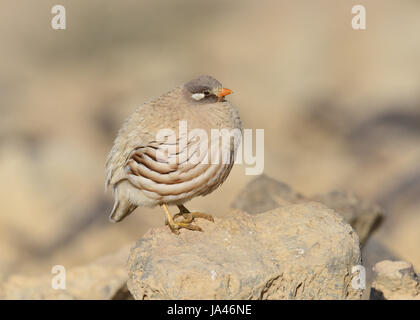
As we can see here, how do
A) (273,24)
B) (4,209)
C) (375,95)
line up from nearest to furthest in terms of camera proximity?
(4,209) < (375,95) < (273,24)

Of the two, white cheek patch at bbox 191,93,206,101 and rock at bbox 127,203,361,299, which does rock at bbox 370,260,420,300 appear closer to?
rock at bbox 127,203,361,299

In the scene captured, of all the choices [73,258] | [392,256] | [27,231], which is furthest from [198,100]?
[27,231]

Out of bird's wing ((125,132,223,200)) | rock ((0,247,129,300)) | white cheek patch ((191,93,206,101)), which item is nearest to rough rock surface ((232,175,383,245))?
rock ((0,247,129,300))

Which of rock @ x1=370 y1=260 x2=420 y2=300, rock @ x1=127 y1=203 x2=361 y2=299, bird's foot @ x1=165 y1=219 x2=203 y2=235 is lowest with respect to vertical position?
rock @ x1=370 y1=260 x2=420 y2=300

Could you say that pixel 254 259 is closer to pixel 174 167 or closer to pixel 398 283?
pixel 174 167

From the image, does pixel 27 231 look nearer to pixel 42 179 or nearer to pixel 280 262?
pixel 42 179

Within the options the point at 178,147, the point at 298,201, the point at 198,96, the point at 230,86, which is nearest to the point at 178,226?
the point at 178,147

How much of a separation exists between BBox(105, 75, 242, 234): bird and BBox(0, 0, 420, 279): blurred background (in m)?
6.76

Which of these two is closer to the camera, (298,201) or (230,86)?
(298,201)

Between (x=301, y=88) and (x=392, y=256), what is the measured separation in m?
6.98

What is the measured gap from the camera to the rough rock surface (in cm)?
914

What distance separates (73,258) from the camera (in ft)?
39.2

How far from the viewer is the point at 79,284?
348 inches

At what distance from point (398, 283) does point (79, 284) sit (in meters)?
4.02
